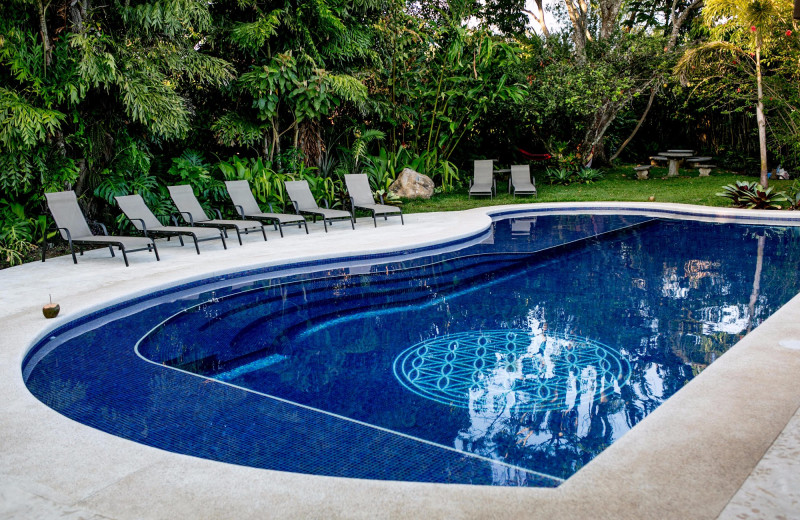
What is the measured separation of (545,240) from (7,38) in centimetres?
801

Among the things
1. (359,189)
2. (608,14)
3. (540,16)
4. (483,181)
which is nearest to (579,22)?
(608,14)

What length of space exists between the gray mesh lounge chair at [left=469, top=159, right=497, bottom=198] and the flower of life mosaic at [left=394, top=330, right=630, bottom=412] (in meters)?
9.06

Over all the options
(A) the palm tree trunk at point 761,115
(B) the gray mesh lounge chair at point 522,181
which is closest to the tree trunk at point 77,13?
(B) the gray mesh lounge chair at point 522,181

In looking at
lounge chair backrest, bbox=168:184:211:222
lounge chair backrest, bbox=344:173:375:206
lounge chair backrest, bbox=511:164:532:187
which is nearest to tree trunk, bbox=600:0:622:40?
lounge chair backrest, bbox=511:164:532:187

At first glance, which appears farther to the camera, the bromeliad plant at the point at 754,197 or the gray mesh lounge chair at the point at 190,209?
the bromeliad plant at the point at 754,197

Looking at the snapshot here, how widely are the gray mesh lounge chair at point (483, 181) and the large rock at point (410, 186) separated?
1.08m

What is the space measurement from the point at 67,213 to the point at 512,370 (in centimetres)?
637

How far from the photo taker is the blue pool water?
3.28 meters

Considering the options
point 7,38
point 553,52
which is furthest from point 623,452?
point 553,52

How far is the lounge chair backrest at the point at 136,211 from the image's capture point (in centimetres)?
840

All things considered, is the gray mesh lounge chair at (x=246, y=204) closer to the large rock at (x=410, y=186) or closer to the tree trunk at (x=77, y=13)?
the tree trunk at (x=77, y=13)

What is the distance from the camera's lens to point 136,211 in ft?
28.1

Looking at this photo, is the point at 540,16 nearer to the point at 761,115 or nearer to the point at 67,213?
the point at 761,115

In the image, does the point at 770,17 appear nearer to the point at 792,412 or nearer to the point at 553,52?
the point at 553,52
